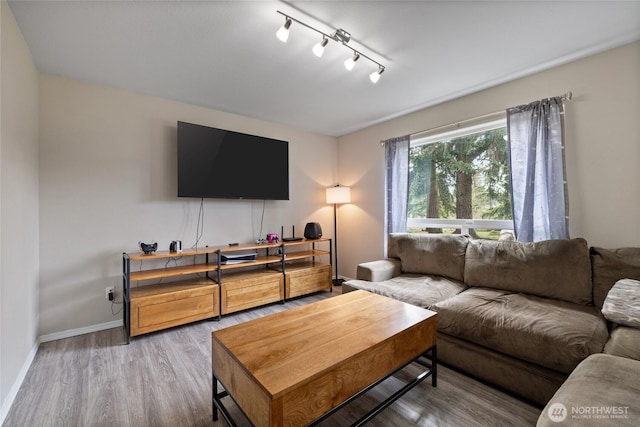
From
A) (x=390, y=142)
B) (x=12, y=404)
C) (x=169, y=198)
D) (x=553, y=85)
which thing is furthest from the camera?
(x=390, y=142)

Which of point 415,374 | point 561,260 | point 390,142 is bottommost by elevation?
point 415,374

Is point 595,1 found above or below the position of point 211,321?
above

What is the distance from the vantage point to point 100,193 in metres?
2.56

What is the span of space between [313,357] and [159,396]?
117 cm

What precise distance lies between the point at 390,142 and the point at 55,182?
11.7 feet

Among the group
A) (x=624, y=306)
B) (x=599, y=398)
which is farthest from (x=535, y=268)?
(x=599, y=398)

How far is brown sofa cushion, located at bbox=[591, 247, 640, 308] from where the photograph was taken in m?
1.80

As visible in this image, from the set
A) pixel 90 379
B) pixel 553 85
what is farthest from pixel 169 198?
pixel 553 85

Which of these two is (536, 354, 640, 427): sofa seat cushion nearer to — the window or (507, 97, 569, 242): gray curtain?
(507, 97, 569, 242): gray curtain

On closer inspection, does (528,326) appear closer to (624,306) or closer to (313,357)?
(624,306)

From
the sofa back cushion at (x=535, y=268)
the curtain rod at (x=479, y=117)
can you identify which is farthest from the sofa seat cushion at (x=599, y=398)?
the curtain rod at (x=479, y=117)

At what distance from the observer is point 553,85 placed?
234 centimetres

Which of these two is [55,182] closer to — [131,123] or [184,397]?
[131,123]

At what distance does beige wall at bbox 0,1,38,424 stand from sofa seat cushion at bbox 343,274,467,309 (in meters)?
2.37
